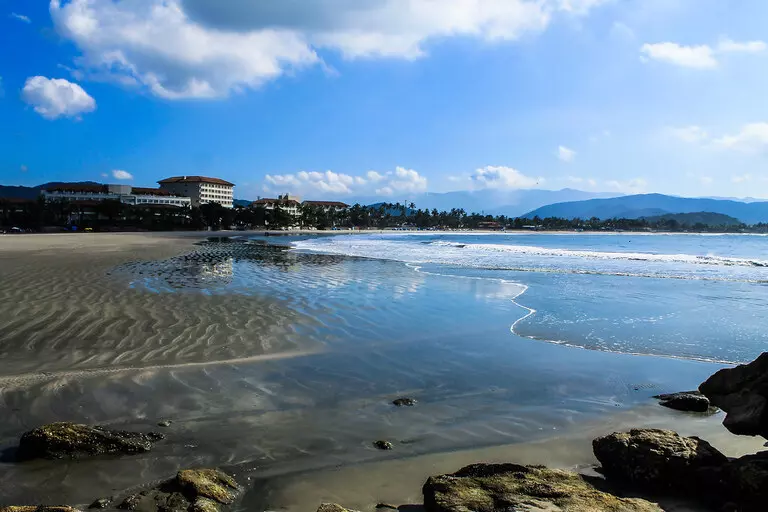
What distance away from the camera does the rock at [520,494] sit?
3494 mm

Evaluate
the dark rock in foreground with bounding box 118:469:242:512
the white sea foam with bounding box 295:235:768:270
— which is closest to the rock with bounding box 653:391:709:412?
the dark rock in foreground with bounding box 118:469:242:512

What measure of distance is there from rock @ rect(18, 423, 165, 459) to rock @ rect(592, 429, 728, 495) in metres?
4.72

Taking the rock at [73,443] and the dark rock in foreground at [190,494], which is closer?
the dark rock in foreground at [190,494]

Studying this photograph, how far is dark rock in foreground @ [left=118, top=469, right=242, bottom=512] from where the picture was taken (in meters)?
3.74

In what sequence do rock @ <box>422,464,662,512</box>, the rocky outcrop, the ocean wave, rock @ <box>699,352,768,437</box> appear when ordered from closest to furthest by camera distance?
1. rock @ <box>422,464,662,512</box>
2. rock @ <box>699,352,768,437</box>
3. the rocky outcrop
4. the ocean wave

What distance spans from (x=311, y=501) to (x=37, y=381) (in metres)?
5.12

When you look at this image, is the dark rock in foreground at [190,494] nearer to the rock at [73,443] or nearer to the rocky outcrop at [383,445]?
the rock at [73,443]

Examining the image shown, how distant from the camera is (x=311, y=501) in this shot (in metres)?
4.04

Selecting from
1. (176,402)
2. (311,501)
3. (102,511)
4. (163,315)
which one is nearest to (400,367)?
(176,402)

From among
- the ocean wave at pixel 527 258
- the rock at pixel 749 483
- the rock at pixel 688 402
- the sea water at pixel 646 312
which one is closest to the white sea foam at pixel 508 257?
the ocean wave at pixel 527 258

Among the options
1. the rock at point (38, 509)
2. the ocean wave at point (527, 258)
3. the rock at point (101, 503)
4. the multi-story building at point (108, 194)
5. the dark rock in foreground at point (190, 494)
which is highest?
the multi-story building at point (108, 194)

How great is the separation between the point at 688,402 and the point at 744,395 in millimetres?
1829

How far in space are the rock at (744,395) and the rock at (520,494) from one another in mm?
1630

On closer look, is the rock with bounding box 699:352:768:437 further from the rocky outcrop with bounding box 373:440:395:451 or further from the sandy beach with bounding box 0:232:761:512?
the rocky outcrop with bounding box 373:440:395:451
